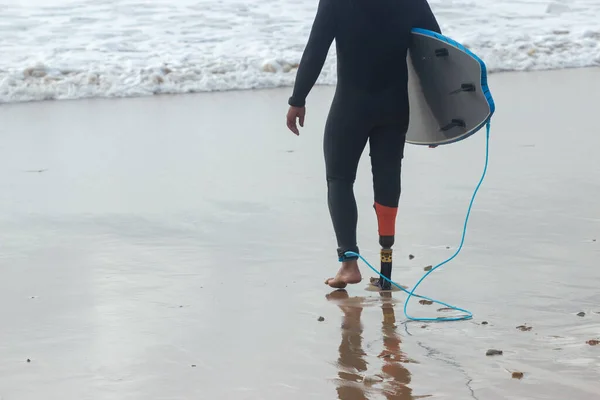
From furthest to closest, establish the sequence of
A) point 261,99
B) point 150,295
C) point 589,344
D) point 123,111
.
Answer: point 261,99
point 123,111
point 150,295
point 589,344

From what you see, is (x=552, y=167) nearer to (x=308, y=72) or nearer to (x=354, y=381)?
(x=308, y=72)

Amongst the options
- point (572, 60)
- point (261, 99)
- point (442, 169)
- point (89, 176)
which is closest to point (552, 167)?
point (442, 169)

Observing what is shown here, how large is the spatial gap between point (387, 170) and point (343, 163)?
20cm

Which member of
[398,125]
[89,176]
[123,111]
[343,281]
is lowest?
[123,111]

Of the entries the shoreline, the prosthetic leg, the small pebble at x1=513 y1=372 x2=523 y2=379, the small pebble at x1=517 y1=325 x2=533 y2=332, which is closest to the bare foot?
the prosthetic leg

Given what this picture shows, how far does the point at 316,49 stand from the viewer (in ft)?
13.8

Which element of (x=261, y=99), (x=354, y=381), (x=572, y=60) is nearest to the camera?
(x=354, y=381)

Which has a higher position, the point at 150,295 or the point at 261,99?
the point at 150,295

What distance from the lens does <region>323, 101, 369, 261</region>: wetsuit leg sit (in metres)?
4.31

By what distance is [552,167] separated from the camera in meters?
6.80

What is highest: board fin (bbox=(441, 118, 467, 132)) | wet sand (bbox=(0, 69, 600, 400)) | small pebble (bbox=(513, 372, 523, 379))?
board fin (bbox=(441, 118, 467, 132))

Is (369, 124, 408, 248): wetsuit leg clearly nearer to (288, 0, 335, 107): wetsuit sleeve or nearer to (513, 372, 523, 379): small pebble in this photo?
(288, 0, 335, 107): wetsuit sleeve

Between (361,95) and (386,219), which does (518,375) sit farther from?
(361,95)

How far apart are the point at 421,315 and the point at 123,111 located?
708 cm
